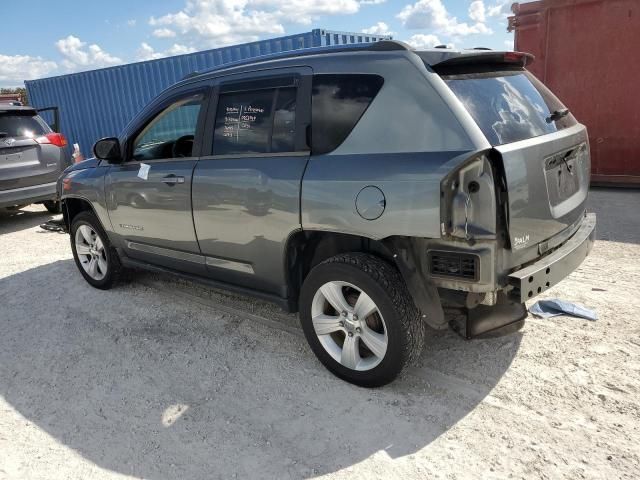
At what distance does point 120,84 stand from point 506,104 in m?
12.5

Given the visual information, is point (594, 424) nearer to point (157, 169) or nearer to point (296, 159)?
point (296, 159)

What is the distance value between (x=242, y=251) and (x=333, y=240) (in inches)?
28.3

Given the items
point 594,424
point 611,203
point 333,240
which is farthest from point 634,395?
point 611,203

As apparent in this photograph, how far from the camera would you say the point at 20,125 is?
7.97m

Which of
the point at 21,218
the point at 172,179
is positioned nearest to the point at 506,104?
the point at 172,179

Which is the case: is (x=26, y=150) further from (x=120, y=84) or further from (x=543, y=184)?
(x=543, y=184)

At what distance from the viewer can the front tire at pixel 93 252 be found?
193 inches

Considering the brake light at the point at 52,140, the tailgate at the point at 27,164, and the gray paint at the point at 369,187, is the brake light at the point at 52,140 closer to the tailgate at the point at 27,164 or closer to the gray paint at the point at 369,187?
the tailgate at the point at 27,164

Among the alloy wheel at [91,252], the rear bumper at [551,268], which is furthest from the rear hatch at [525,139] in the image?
the alloy wheel at [91,252]

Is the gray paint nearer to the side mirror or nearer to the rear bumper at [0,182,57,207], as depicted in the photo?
the side mirror

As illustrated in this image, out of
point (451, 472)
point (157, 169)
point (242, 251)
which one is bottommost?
point (451, 472)

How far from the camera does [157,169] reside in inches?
160

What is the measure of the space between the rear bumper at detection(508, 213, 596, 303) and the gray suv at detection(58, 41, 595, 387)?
0.01 metres

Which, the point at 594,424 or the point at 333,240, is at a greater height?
the point at 333,240
